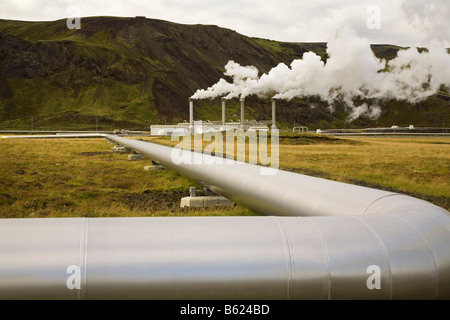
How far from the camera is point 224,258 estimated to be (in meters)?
5.03

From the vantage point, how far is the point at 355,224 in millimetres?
5734

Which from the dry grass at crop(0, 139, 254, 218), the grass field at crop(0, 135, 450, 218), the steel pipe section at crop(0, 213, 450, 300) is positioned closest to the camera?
the steel pipe section at crop(0, 213, 450, 300)

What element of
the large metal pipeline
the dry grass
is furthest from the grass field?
the large metal pipeline

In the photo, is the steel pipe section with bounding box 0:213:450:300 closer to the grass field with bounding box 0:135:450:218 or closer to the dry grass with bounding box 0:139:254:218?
the dry grass with bounding box 0:139:254:218

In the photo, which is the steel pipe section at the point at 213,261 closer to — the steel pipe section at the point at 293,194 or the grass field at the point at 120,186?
the steel pipe section at the point at 293,194

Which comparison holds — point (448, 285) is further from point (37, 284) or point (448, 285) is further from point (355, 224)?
point (37, 284)

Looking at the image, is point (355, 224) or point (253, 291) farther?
point (355, 224)

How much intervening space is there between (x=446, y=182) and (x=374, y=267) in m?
21.1

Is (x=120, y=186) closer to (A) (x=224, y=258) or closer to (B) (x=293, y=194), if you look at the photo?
(B) (x=293, y=194)

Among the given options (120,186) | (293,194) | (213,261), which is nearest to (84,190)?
(120,186)

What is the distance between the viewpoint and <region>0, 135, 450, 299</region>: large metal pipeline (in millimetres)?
4809

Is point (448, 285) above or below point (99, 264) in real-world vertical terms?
below

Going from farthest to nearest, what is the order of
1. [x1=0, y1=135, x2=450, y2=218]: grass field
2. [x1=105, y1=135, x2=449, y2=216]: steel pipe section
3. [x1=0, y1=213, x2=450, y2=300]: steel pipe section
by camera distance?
[x1=0, y1=135, x2=450, y2=218]: grass field → [x1=105, y1=135, x2=449, y2=216]: steel pipe section → [x1=0, y1=213, x2=450, y2=300]: steel pipe section
